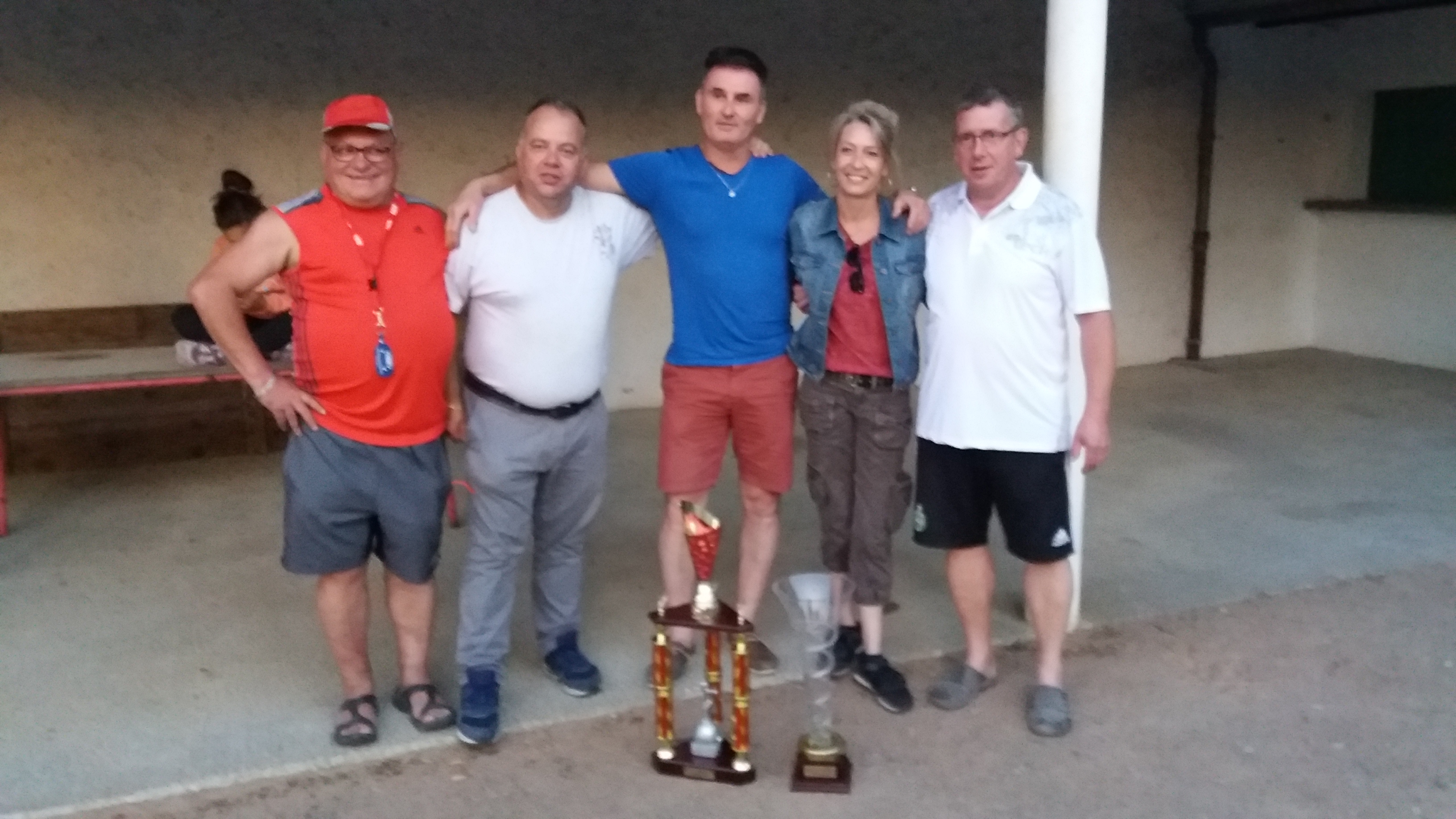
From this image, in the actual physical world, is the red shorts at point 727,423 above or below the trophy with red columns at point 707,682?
above

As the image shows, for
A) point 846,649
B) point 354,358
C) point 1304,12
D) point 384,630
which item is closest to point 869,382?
point 846,649

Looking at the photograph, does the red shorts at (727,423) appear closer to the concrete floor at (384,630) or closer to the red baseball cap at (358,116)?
the concrete floor at (384,630)

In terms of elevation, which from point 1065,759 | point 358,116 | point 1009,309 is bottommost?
point 1065,759

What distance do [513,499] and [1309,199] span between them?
7064 mm

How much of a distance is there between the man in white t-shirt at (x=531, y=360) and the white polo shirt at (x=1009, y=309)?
748mm

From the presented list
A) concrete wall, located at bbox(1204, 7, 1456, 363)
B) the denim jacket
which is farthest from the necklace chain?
concrete wall, located at bbox(1204, 7, 1456, 363)

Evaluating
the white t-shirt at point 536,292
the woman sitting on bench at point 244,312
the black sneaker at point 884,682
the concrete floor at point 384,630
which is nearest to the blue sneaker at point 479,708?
the concrete floor at point 384,630

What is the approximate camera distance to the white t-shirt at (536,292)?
255 centimetres

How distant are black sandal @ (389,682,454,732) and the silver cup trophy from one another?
0.85 metres

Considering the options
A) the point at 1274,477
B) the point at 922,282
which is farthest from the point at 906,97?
the point at 922,282

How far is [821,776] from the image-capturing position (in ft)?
8.25

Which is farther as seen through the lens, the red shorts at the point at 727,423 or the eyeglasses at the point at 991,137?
the red shorts at the point at 727,423

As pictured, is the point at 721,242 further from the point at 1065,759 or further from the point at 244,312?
the point at 244,312

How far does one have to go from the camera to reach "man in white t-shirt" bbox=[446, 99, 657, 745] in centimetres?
255
